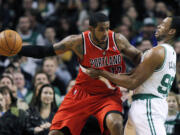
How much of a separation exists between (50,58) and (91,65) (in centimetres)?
368

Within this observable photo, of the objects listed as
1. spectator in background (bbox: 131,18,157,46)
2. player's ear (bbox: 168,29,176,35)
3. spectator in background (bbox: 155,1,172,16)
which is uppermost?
spectator in background (bbox: 155,1,172,16)

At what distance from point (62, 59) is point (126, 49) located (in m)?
4.39

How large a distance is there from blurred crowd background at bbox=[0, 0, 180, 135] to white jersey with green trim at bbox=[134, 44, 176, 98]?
45 centimetres

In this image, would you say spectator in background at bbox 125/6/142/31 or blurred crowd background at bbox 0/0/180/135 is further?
spectator in background at bbox 125/6/142/31

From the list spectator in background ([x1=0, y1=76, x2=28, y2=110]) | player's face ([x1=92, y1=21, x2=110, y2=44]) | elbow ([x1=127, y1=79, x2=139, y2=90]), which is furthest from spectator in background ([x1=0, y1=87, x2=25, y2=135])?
elbow ([x1=127, y1=79, x2=139, y2=90])

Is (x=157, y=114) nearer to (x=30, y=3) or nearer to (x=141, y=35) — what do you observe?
(x=141, y=35)

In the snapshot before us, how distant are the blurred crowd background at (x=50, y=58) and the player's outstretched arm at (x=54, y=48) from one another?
1.57 feet

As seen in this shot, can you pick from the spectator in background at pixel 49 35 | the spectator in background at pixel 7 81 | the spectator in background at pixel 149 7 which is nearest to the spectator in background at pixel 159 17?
the spectator in background at pixel 149 7

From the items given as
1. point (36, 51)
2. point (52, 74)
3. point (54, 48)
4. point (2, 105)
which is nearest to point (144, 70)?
point (54, 48)

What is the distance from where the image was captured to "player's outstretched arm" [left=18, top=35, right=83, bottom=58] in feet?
14.8

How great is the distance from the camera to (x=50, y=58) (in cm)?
816

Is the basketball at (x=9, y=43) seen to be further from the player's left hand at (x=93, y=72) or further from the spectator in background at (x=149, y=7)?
the spectator in background at (x=149, y=7)

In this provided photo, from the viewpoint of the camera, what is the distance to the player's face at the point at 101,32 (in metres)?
4.42

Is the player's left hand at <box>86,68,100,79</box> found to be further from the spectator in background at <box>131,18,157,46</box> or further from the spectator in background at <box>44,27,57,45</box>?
the spectator in background at <box>44,27,57,45</box>
